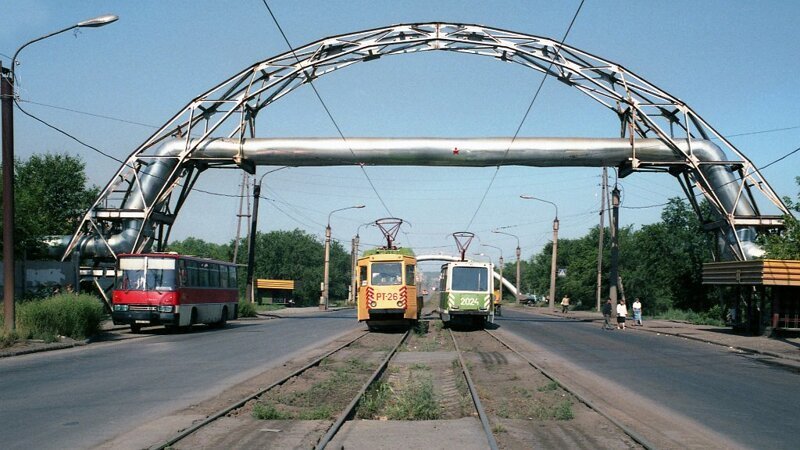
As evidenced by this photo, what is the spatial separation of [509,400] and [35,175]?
55.3 meters

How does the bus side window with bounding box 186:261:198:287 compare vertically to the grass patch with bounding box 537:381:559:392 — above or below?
above

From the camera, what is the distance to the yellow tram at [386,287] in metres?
30.5

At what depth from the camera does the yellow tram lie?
100.0ft

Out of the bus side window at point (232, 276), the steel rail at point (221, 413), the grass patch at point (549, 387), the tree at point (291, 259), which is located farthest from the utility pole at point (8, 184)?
the tree at point (291, 259)

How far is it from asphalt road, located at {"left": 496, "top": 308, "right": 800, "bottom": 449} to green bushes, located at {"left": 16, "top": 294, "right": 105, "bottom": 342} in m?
14.5

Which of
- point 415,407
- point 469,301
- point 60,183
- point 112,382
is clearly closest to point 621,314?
point 469,301

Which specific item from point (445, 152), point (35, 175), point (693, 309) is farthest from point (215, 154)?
point (693, 309)

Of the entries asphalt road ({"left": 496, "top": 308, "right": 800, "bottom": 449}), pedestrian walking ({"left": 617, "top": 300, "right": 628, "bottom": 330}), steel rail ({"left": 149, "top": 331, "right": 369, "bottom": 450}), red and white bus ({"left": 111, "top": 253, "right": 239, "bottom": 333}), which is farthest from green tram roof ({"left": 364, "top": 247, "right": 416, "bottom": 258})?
steel rail ({"left": 149, "top": 331, "right": 369, "bottom": 450})

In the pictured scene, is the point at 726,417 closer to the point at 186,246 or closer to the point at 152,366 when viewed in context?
the point at 152,366

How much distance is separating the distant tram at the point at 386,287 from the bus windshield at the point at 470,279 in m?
2.66

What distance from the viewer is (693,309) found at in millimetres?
64875

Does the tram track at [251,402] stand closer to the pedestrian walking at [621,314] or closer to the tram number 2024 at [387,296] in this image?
the tram number 2024 at [387,296]

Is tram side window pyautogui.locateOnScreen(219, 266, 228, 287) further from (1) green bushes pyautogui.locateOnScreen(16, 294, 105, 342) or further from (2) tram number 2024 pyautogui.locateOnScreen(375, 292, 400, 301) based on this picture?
(1) green bushes pyautogui.locateOnScreen(16, 294, 105, 342)

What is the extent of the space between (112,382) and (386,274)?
17.3m
